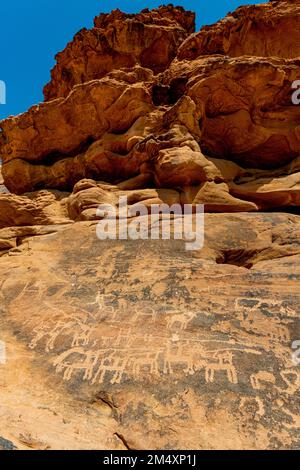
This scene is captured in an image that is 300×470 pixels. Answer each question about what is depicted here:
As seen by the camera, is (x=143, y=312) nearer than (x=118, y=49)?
Yes

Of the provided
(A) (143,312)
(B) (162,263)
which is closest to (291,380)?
(A) (143,312)

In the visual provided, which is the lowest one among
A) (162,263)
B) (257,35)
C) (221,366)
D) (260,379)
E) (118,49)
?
(260,379)

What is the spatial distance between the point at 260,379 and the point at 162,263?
12.0ft

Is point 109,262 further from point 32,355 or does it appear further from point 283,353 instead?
point 283,353

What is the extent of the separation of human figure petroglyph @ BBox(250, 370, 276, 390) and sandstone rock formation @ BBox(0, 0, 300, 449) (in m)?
0.03

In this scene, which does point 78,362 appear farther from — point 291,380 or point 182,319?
point 291,380

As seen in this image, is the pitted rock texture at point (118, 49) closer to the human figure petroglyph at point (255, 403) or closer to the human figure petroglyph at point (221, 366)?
the human figure petroglyph at point (221, 366)

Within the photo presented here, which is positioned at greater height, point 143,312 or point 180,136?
point 180,136

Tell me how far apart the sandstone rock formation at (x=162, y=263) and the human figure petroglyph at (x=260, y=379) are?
34mm

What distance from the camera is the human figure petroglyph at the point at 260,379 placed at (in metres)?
5.49

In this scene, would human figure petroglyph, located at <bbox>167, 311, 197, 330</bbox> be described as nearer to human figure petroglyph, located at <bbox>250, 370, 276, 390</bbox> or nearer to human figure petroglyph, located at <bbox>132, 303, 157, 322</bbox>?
human figure petroglyph, located at <bbox>132, 303, 157, 322</bbox>

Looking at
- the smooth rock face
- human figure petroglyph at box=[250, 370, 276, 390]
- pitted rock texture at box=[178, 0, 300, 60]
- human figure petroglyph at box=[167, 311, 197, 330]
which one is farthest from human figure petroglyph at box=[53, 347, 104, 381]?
pitted rock texture at box=[178, 0, 300, 60]

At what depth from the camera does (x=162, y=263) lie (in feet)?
27.7

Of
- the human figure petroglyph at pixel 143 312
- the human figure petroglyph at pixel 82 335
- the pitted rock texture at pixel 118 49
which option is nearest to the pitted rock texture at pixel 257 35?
the pitted rock texture at pixel 118 49
